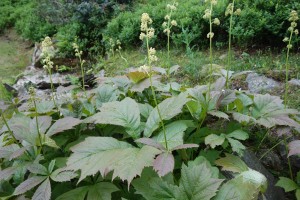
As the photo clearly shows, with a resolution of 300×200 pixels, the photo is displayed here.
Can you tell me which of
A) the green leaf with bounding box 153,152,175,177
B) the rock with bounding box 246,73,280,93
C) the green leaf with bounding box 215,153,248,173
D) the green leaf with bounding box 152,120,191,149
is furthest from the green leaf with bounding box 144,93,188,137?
the rock with bounding box 246,73,280,93

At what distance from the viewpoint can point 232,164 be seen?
1891 mm

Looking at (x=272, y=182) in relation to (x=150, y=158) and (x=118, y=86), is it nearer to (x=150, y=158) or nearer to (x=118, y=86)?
(x=150, y=158)

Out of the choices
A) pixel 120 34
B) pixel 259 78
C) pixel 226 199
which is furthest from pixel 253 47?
pixel 226 199

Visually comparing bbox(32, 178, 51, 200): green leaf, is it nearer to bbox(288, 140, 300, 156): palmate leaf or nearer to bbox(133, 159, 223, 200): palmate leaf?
bbox(133, 159, 223, 200): palmate leaf

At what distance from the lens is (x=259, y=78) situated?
3512 millimetres

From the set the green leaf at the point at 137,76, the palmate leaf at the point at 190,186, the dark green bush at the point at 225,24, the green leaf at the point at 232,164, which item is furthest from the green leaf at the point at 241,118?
the dark green bush at the point at 225,24

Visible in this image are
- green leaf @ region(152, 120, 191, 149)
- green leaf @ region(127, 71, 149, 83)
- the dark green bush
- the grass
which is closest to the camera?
green leaf @ region(152, 120, 191, 149)

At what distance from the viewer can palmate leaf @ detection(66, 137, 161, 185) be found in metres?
1.56

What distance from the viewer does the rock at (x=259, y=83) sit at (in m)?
3.31

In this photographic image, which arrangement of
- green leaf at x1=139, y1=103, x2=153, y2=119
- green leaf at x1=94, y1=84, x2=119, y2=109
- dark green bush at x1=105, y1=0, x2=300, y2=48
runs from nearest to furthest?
1. green leaf at x1=139, y1=103, x2=153, y2=119
2. green leaf at x1=94, y1=84, x2=119, y2=109
3. dark green bush at x1=105, y1=0, x2=300, y2=48

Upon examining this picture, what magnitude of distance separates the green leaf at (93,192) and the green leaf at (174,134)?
1.27ft

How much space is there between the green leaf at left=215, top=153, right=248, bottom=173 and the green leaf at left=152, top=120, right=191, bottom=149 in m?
0.29

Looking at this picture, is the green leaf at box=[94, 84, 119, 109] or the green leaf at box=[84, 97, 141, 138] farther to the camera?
the green leaf at box=[94, 84, 119, 109]

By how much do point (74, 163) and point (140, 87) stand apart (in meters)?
0.87
